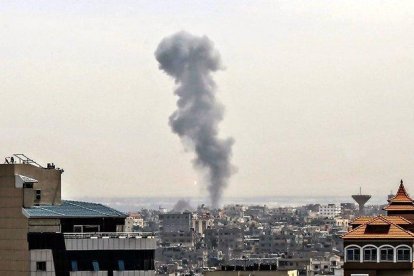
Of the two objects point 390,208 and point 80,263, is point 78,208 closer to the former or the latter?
point 80,263

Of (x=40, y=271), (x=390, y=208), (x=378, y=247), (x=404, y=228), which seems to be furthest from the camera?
(x=390, y=208)

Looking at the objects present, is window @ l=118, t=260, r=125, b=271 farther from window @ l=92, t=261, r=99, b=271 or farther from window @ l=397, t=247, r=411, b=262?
window @ l=397, t=247, r=411, b=262

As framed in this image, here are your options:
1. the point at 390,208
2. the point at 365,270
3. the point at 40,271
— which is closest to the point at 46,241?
the point at 40,271

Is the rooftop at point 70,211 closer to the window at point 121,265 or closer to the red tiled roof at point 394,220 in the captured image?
the window at point 121,265

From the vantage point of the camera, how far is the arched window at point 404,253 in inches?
5231

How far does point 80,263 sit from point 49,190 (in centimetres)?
811

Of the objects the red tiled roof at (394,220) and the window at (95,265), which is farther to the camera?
the red tiled roof at (394,220)

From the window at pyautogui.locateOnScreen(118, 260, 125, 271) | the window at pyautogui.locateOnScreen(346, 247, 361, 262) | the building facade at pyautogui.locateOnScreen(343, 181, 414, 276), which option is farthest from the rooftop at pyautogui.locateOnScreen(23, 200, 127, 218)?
the building facade at pyautogui.locateOnScreen(343, 181, 414, 276)

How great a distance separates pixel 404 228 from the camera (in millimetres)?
142250

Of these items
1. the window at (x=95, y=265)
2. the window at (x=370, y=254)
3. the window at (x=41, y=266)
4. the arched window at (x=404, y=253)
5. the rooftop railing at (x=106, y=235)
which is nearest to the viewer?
the window at (x=41, y=266)

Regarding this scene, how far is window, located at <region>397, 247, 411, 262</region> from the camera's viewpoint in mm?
132875

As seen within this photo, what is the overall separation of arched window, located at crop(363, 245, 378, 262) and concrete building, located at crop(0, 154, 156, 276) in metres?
16.5

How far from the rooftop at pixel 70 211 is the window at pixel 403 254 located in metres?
20.5

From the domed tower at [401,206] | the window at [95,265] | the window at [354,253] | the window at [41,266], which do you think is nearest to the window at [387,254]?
the window at [354,253]
